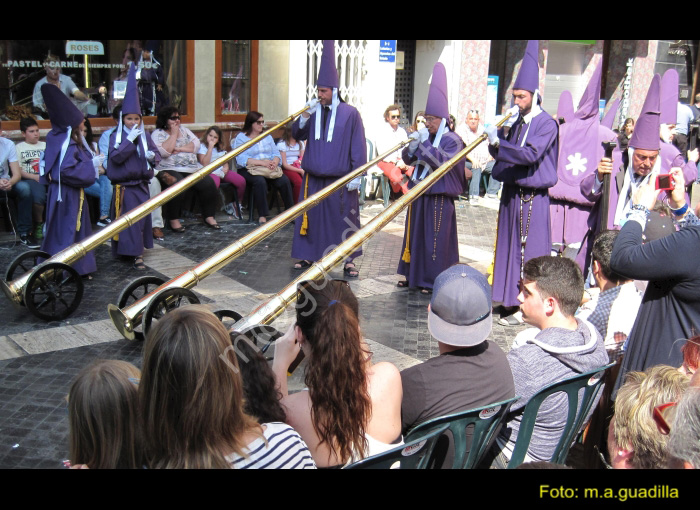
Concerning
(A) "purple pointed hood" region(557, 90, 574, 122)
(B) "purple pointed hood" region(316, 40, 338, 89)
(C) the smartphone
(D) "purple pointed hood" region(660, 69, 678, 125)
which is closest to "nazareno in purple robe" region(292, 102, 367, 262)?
(B) "purple pointed hood" region(316, 40, 338, 89)

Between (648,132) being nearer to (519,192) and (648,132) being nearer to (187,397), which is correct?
(519,192)

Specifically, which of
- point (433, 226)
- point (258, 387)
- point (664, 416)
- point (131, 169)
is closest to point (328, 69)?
point (433, 226)

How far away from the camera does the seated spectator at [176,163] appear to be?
8.99 m

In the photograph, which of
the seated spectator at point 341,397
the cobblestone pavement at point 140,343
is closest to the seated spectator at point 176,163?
the cobblestone pavement at point 140,343

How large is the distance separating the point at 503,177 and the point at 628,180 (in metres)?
1.28

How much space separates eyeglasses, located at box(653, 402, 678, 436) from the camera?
202 cm

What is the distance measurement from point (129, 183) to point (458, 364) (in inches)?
210

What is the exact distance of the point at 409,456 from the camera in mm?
2357

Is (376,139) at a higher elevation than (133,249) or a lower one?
higher

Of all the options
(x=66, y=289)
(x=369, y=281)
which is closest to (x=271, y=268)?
(x=369, y=281)

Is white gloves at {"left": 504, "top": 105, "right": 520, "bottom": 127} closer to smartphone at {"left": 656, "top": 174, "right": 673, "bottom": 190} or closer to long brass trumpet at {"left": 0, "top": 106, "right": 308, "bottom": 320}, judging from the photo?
smartphone at {"left": 656, "top": 174, "right": 673, "bottom": 190}

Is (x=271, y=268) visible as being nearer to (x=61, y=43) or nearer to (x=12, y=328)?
(x=12, y=328)

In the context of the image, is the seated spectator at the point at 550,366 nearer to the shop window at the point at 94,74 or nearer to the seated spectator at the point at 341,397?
the seated spectator at the point at 341,397

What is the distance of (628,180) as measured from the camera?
5.36 meters
